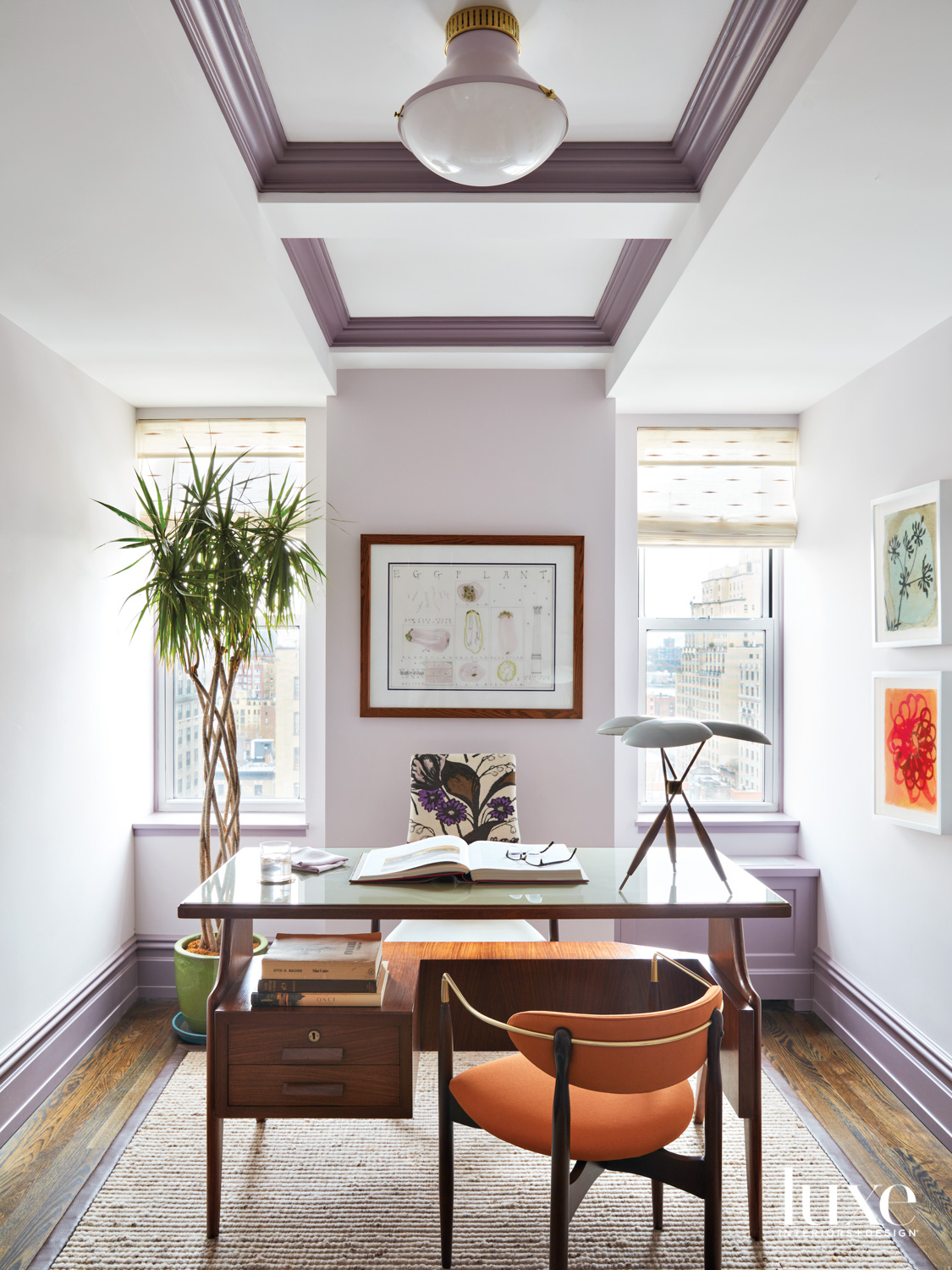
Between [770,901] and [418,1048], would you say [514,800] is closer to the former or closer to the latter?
[418,1048]

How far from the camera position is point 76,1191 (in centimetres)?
218

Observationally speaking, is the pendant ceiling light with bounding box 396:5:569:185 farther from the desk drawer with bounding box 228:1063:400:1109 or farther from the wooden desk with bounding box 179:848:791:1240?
the desk drawer with bounding box 228:1063:400:1109

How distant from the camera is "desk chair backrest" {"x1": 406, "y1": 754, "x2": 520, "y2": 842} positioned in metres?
3.06

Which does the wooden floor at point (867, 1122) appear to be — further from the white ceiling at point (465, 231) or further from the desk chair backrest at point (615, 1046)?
the white ceiling at point (465, 231)

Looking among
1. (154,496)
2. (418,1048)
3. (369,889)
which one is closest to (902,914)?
(418,1048)

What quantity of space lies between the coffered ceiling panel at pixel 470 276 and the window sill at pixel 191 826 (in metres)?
2.10

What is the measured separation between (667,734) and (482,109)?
4.29 feet

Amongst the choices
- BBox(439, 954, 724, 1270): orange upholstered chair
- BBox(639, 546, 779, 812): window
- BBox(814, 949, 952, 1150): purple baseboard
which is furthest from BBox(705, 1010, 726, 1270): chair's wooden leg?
BBox(639, 546, 779, 812): window

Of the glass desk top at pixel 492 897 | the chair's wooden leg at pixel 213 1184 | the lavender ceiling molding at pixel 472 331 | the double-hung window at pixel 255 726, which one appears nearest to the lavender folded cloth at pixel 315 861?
the glass desk top at pixel 492 897

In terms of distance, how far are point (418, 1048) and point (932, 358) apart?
2.60 metres

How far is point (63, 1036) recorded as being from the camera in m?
2.79

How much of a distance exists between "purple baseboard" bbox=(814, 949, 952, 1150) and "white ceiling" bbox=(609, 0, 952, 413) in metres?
2.25

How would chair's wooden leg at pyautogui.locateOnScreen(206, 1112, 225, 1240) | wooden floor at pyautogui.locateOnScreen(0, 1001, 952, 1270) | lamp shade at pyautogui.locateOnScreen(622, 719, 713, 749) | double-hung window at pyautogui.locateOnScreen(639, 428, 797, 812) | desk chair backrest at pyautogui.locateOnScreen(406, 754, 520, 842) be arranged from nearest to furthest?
lamp shade at pyautogui.locateOnScreen(622, 719, 713, 749), chair's wooden leg at pyautogui.locateOnScreen(206, 1112, 225, 1240), wooden floor at pyautogui.locateOnScreen(0, 1001, 952, 1270), desk chair backrest at pyautogui.locateOnScreen(406, 754, 520, 842), double-hung window at pyautogui.locateOnScreen(639, 428, 797, 812)

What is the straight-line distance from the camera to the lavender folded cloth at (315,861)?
84.4 inches
